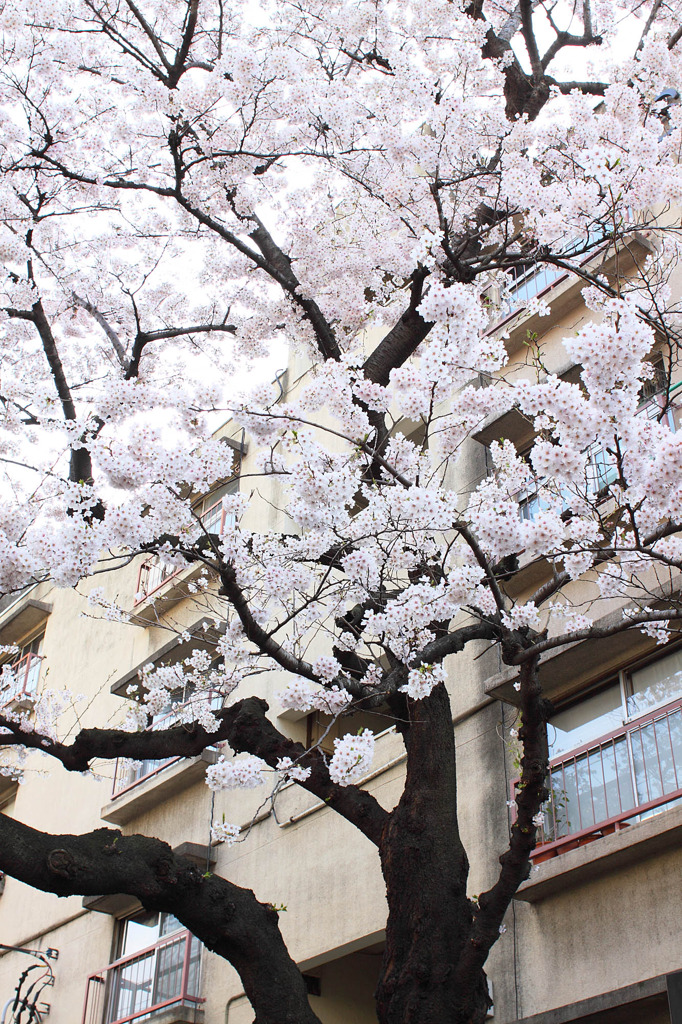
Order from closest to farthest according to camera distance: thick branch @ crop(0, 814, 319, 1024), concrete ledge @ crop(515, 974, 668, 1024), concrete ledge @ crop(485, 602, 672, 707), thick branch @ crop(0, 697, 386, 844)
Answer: thick branch @ crop(0, 814, 319, 1024) → concrete ledge @ crop(515, 974, 668, 1024) → thick branch @ crop(0, 697, 386, 844) → concrete ledge @ crop(485, 602, 672, 707)

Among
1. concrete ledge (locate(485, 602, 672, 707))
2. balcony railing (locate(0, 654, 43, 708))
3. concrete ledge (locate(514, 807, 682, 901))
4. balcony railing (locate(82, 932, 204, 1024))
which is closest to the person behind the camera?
concrete ledge (locate(514, 807, 682, 901))

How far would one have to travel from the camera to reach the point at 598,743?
25.9ft

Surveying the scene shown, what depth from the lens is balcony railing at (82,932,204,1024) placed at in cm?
1030

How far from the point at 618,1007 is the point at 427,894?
1.92 m

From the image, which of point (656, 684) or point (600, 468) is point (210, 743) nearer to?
point (656, 684)

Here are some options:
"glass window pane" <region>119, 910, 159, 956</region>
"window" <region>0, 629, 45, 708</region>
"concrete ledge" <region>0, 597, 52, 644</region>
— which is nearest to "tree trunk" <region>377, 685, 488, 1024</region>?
"glass window pane" <region>119, 910, 159, 956</region>

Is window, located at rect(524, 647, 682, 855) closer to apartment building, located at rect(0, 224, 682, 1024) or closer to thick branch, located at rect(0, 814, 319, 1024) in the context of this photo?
apartment building, located at rect(0, 224, 682, 1024)

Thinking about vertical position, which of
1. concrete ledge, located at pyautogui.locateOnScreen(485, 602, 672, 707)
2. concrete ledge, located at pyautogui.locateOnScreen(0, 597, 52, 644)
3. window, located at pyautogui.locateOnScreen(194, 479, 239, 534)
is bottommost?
concrete ledge, located at pyautogui.locateOnScreen(485, 602, 672, 707)

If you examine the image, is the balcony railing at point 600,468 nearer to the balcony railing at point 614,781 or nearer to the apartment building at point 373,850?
the apartment building at point 373,850

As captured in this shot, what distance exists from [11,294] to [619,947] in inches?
290

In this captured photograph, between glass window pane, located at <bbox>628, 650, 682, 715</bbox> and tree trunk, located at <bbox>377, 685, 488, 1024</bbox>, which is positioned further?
glass window pane, located at <bbox>628, 650, 682, 715</bbox>

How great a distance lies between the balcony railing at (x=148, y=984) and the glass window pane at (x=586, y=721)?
462 centimetres

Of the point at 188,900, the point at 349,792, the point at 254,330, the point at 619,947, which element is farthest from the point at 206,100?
the point at 619,947

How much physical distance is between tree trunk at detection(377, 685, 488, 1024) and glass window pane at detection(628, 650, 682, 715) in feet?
7.63
